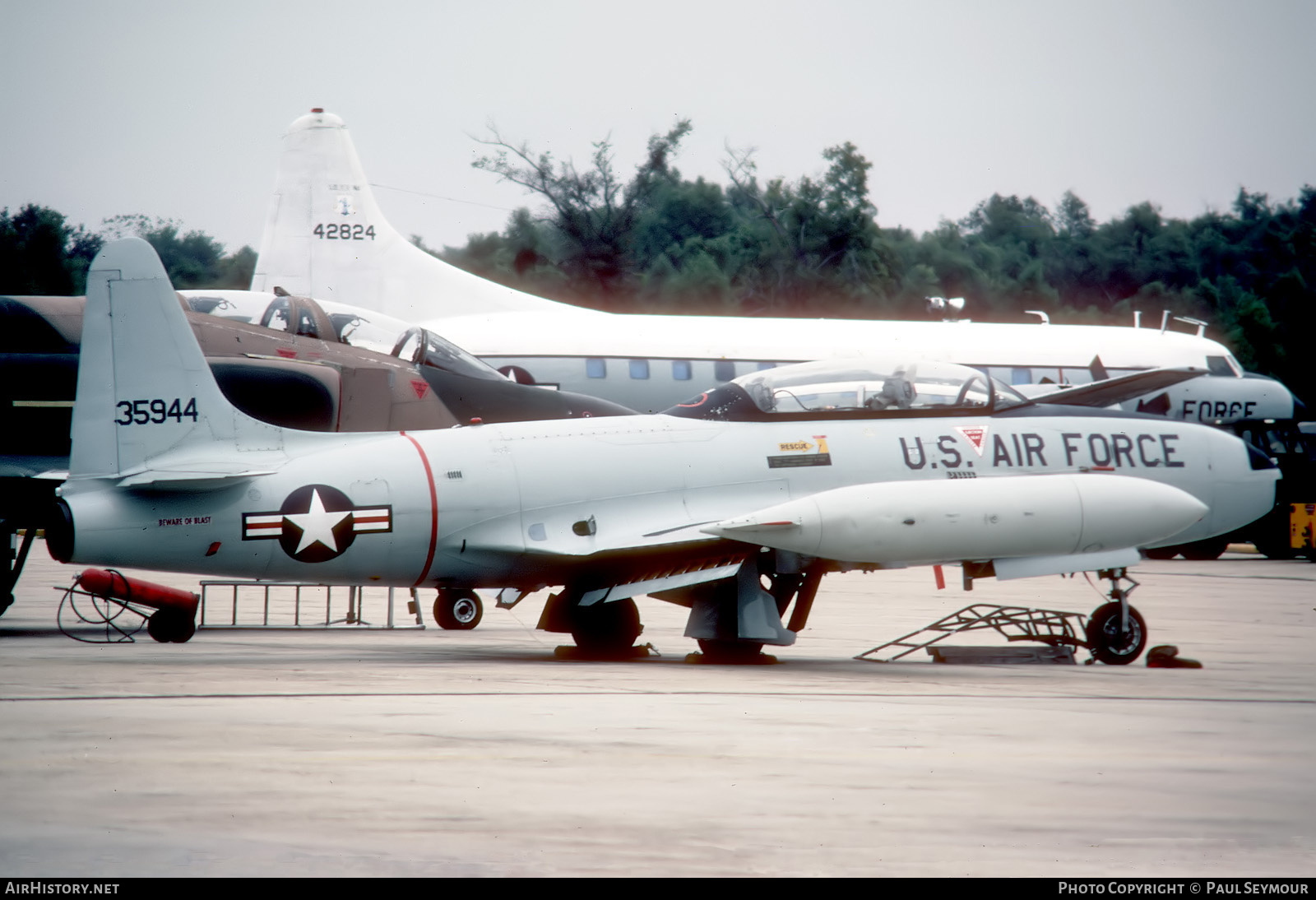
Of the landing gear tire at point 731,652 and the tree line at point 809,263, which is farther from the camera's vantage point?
the tree line at point 809,263

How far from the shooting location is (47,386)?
13.8 meters

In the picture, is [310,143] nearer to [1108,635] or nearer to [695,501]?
[695,501]

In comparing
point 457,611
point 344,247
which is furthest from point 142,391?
Result: point 344,247

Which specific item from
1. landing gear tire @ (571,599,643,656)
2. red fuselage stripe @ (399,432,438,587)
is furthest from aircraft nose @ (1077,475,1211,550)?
red fuselage stripe @ (399,432,438,587)

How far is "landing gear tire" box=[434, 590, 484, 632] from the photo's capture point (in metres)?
15.6

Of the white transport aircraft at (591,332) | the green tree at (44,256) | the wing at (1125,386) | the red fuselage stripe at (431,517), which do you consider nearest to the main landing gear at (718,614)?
the red fuselage stripe at (431,517)

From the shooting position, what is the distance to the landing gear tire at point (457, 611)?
15.6m

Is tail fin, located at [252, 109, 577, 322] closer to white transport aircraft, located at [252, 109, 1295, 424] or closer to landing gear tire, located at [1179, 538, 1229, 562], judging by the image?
white transport aircraft, located at [252, 109, 1295, 424]

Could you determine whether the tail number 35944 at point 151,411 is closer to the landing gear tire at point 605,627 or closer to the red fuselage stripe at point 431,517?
the red fuselage stripe at point 431,517

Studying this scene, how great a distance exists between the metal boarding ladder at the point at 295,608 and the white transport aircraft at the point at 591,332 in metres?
7.82

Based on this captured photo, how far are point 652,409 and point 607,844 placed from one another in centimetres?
2440

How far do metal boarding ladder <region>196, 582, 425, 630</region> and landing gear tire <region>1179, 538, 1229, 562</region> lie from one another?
17163mm

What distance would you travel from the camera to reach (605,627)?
12.6 metres
